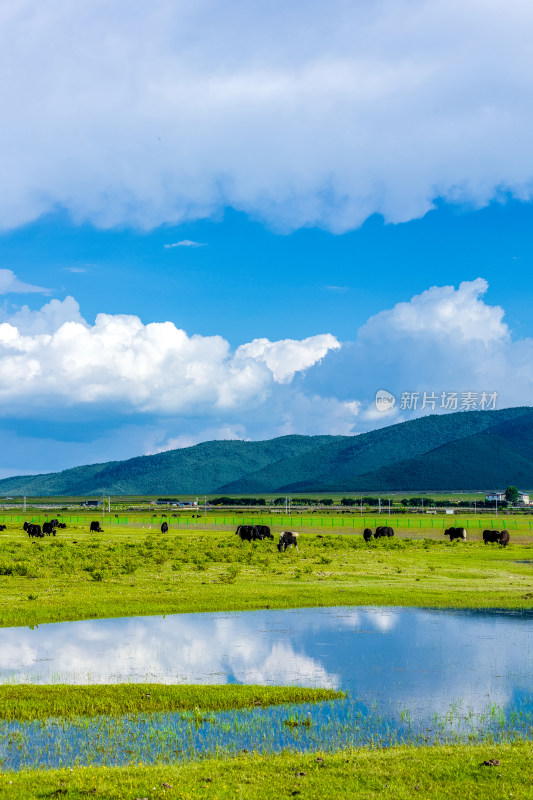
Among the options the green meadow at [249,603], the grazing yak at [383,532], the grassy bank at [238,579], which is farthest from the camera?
the grazing yak at [383,532]

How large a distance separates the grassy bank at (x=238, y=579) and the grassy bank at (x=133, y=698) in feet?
37.0

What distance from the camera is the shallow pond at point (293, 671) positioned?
1599 centimetres

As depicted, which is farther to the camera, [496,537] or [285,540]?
[496,537]

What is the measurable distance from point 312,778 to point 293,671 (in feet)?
32.5

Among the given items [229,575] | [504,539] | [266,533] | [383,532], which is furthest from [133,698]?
[383,532]

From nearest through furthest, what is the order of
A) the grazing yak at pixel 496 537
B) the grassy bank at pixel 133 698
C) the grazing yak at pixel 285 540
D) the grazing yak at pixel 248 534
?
the grassy bank at pixel 133 698 < the grazing yak at pixel 285 540 < the grazing yak at pixel 248 534 < the grazing yak at pixel 496 537

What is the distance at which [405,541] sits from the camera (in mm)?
75688

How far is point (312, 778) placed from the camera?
12664mm

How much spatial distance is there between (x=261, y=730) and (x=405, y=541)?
60967 millimetres

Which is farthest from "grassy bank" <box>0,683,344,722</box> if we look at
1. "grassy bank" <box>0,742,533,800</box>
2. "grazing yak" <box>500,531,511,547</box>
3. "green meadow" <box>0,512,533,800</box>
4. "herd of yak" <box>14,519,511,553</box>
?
"grazing yak" <box>500,531,511,547</box>

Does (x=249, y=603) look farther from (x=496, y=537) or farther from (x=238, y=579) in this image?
(x=496, y=537)

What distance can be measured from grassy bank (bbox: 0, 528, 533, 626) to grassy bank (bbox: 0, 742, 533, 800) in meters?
18.6

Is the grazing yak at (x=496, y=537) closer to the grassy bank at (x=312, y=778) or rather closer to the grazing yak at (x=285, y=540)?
the grazing yak at (x=285, y=540)

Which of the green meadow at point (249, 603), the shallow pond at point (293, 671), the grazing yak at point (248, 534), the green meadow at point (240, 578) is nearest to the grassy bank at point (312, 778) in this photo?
the green meadow at point (249, 603)
